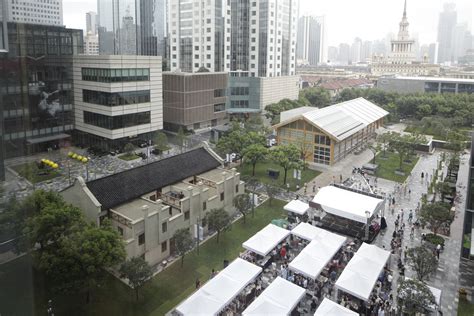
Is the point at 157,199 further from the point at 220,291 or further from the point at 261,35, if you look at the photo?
the point at 261,35

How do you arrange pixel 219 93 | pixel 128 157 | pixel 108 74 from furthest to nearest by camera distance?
pixel 219 93 < pixel 128 157 < pixel 108 74

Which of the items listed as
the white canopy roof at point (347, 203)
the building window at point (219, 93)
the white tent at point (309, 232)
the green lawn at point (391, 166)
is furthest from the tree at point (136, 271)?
the building window at point (219, 93)

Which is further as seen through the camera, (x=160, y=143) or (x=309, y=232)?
(x=160, y=143)

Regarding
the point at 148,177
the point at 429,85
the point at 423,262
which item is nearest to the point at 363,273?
the point at 423,262

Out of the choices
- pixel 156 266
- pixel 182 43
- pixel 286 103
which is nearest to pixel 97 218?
pixel 156 266

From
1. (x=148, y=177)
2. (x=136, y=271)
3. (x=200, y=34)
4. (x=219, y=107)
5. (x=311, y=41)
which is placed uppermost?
(x=311, y=41)

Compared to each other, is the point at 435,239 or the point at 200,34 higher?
the point at 200,34

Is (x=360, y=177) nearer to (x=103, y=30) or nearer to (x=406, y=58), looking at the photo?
(x=103, y=30)

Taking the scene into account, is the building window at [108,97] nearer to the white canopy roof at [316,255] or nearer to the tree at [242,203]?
the tree at [242,203]
